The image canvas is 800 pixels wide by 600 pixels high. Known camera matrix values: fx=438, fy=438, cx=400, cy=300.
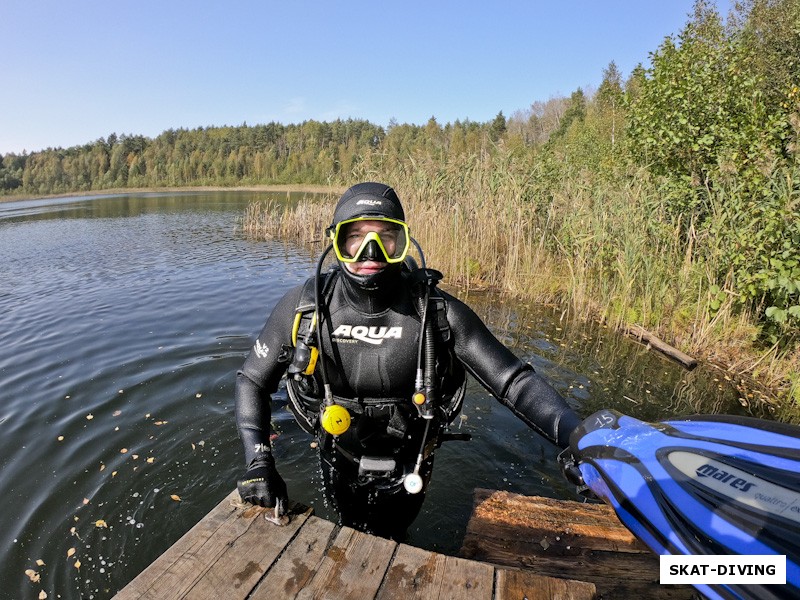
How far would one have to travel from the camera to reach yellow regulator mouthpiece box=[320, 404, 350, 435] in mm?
2391

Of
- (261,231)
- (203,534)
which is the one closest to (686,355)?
(203,534)

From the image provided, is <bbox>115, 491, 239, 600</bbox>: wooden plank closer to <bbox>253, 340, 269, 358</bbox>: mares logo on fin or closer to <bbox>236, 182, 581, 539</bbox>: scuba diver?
<bbox>236, 182, 581, 539</bbox>: scuba diver

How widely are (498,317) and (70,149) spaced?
121301mm

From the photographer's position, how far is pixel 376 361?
8.57ft

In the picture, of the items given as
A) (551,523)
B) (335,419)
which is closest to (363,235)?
(335,419)

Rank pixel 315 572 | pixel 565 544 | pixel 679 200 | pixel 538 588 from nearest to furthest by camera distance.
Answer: pixel 538 588
pixel 315 572
pixel 565 544
pixel 679 200

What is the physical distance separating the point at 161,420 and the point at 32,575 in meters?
2.09

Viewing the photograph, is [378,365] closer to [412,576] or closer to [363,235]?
[363,235]

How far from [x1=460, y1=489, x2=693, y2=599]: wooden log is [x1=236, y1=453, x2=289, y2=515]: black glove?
1165 mm

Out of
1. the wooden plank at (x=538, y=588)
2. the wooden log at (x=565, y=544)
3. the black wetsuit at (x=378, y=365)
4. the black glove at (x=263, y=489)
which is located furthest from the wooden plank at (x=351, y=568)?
the wooden log at (x=565, y=544)

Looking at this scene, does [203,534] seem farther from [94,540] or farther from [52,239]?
[52,239]

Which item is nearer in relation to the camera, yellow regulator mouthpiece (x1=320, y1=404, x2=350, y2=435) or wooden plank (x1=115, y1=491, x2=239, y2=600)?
wooden plank (x1=115, y1=491, x2=239, y2=600)

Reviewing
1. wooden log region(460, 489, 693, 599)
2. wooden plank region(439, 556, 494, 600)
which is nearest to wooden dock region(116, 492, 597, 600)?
wooden plank region(439, 556, 494, 600)

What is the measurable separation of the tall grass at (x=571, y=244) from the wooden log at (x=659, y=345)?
0.63 ft
